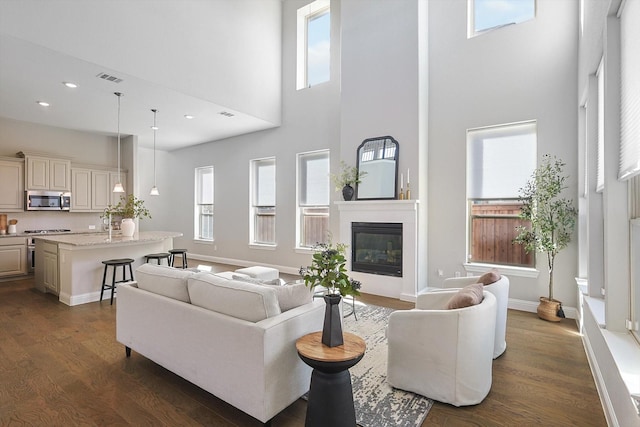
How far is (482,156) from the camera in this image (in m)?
4.66

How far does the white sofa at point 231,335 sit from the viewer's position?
6.09 ft

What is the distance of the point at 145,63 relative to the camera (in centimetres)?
461

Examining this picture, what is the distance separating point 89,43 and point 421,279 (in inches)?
220

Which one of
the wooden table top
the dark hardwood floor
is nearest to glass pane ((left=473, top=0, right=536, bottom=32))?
the dark hardwood floor

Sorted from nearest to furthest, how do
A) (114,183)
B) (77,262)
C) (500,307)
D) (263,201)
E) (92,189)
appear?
1. (500,307)
2. (77,262)
3. (92,189)
4. (263,201)
5. (114,183)

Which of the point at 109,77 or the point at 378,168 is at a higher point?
the point at 109,77

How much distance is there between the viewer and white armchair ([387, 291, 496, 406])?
2.16 meters

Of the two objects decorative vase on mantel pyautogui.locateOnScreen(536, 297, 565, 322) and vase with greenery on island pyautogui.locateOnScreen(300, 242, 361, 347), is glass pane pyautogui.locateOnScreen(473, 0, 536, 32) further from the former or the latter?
vase with greenery on island pyautogui.locateOnScreen(300, 242, 361, 347)

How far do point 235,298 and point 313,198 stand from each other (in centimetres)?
470

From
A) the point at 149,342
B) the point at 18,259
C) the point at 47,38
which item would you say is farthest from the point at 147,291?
the point at 18,259

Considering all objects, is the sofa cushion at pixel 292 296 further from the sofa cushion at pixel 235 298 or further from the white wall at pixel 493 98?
the white wall at pixel 493 98

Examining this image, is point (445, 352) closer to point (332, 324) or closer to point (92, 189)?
point (332, 324)

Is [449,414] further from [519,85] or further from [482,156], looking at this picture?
[519,85]

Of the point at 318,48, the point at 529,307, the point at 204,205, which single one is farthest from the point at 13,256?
the point at 529,307
